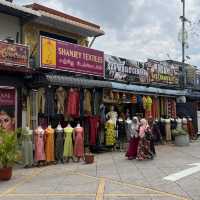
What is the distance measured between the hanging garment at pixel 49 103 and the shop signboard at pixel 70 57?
3.16 feet

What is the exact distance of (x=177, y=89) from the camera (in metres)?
25.1

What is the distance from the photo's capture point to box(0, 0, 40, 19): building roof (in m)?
15.6

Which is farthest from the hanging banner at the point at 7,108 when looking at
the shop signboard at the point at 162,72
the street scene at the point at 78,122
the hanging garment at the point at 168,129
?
the shop signboard at the point at 162,72

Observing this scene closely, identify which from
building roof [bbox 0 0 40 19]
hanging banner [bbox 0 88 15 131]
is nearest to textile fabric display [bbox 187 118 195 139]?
building roof [bbox 0 0 40 19]

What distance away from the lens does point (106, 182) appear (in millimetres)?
10883

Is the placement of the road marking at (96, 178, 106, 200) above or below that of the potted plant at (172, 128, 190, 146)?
below

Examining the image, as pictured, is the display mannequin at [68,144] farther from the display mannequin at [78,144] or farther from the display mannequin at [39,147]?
the display mannequin at [39,147]

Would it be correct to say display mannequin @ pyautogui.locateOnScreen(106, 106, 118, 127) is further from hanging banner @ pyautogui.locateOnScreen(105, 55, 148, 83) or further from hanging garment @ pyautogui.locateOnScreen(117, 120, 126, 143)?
hanging banner @ pyautogui.locateOnScreen(105, 55, 148, 83)

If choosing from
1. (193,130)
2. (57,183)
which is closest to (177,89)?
(193,130)

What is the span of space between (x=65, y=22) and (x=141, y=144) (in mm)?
6823

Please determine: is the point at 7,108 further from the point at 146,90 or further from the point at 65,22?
the point at 146,90

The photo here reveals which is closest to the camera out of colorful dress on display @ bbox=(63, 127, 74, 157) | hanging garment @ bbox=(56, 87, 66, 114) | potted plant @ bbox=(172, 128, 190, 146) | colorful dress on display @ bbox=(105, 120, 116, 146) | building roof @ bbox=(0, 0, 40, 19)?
colorful dress on display @ bbox=(63, 127, 74, 157)

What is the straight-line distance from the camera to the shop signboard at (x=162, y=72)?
22672mm

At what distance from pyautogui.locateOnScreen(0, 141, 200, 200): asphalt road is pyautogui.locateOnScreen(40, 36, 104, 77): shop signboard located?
13.3 ft
